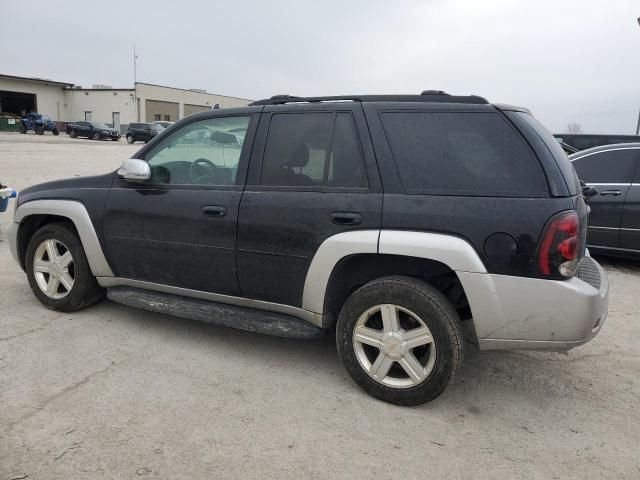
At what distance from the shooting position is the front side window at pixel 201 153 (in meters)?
3.51

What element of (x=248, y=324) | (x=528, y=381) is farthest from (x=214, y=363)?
(x=528, y=381)

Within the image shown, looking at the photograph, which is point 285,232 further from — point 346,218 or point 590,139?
point 590,139

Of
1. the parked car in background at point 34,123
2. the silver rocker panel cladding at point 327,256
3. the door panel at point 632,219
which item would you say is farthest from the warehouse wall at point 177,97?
the silver rocker panel cladding at point 327,256

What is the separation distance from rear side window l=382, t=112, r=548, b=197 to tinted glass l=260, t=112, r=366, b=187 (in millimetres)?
272

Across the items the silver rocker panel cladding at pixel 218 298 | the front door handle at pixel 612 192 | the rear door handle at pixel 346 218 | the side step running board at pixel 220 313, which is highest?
the front door handle at pixel 612 192

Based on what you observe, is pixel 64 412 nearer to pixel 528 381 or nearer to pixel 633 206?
pixel 528 381

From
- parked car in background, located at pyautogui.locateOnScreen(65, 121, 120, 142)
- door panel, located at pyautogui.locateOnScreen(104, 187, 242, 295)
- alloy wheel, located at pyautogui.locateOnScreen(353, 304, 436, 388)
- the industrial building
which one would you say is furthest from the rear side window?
the industrial building

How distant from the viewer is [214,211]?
3365 mm

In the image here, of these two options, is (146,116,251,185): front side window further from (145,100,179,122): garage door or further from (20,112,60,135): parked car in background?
(145,100,179,122): garage door

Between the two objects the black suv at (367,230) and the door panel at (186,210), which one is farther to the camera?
the door panel at (186,210)

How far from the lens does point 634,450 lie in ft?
8.38

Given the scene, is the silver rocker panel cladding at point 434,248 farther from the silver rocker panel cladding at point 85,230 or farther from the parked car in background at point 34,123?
the parked car in background at point 34,123

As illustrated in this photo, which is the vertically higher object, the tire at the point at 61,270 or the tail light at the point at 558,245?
the tail light at the point at 558,245

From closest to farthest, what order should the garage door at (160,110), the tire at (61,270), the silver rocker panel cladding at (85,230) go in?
the silver rocker panel cladding at (85,230) < the tire at (61,270) < the garage door at (160,110)
